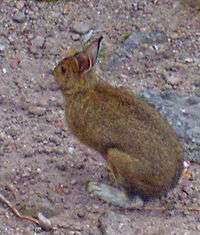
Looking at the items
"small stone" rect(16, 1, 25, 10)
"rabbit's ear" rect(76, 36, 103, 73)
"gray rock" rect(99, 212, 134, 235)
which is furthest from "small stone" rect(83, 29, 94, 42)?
"gray rock" rect(99, 212, 134, 235)

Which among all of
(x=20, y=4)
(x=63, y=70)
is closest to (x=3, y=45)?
(x=20, y=4)

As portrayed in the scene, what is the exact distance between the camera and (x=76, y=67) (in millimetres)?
6500

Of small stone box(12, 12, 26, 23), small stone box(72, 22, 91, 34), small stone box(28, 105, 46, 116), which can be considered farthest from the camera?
small stone box(12, 12, 26, 23)

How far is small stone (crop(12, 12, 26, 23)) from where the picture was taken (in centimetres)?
846

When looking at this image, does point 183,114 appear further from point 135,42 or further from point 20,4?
point 20,4

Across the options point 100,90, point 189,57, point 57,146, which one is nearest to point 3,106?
point 57,146

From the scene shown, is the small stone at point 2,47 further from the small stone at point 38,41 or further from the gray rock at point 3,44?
the small stone at point 38,41

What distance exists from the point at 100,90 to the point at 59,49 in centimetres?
185

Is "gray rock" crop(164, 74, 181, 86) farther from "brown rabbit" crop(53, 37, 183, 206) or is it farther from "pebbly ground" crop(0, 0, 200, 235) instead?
"brown rabbit" crop(53, 37, 183, 206)

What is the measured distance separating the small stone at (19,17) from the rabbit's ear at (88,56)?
2.15 m

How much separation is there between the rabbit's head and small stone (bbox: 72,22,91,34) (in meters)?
1.74

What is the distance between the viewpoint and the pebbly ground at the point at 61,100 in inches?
249

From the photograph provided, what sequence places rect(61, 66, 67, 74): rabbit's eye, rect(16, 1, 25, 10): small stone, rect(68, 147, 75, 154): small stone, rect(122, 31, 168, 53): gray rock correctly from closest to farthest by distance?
rect(61, 66, 67, 74): rabbit's eye → rect(68, 147, 75, 154): small stone → rect(122, 31, 168, 53): gray rock → rect(16, 1, 25, 10): small stone

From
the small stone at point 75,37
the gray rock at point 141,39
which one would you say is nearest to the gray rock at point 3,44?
the small stone at point 75,37
